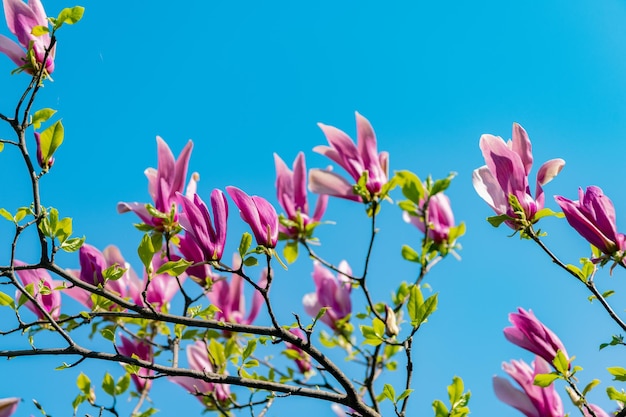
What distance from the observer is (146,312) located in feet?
3.56

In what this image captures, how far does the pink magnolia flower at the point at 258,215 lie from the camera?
1.25m

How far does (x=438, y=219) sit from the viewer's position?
1.91 meters

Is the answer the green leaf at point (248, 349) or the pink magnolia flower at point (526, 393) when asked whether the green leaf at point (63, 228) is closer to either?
the green leaf at point (248, 349)

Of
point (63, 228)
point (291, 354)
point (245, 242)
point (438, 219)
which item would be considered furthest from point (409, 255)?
point (63, 228)

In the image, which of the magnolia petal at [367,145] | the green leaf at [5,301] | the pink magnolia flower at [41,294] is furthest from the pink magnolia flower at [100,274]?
the magnolia petal at [367,145]

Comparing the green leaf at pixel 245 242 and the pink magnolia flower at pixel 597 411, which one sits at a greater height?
the green leaf at pixel 245 242

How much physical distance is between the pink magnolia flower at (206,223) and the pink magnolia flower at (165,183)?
0.65 feet

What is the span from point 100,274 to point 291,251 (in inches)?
19.7

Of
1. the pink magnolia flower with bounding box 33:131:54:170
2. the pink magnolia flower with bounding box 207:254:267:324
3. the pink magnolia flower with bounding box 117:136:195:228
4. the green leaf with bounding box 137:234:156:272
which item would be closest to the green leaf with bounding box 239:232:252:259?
the green leaf with bounding box 137:234:156:272

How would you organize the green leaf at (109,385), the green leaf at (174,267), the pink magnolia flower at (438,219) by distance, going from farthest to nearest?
the pink magnolia flower at (438,219) → the green leaf at (109,385) → the green leaf at (174,267)

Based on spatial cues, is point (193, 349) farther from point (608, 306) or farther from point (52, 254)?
point (608, 306)

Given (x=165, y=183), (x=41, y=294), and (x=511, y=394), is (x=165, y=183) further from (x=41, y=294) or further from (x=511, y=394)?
(x=511, y=394)

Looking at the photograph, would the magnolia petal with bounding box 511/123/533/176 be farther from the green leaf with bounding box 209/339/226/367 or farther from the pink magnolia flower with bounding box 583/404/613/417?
the green leaf with bounding box 209/339/226/367

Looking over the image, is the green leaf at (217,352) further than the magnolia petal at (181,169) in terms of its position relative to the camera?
Yes
